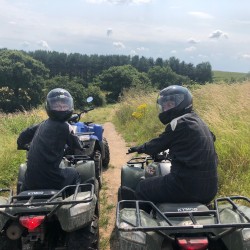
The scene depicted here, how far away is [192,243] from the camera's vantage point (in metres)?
2.68

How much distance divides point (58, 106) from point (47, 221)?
4.91ft

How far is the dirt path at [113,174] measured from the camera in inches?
190

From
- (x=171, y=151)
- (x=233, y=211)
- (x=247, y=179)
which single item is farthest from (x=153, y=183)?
(x=247, y=179)

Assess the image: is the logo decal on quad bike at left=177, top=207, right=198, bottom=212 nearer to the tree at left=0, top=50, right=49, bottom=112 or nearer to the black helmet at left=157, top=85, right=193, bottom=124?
the black helmet at left=157, top=85, right=193, bottom=124

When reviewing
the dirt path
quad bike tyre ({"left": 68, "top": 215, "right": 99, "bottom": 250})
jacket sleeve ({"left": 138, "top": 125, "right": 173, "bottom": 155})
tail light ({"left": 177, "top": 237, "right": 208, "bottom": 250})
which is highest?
jacket sleeve ({"left": 138, "top": 125, "right": 173, "bottom": 155})

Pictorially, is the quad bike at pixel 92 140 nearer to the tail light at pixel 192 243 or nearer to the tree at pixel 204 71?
the tail light at pixel 192 243

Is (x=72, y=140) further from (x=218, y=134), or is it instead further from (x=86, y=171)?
(x=218, y=134)

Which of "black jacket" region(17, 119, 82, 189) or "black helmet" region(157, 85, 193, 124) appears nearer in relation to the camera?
"black helmet" region(157, 85, 193, 124)

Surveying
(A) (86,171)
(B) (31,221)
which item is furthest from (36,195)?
(A) (86,171)

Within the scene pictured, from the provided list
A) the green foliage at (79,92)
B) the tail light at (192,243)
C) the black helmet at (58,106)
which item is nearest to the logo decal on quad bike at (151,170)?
the black helmet at (58,106)

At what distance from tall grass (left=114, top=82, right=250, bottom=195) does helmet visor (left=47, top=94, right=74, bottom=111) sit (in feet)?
9.04

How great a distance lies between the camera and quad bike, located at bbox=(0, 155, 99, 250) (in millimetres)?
3135

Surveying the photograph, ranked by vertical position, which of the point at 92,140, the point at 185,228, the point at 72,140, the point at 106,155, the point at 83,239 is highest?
the point at 72,140

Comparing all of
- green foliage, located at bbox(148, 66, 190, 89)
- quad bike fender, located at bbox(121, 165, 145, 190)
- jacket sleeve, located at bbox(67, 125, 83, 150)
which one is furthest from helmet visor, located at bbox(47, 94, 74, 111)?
green foliage, located at bbox(148, 66, 190, 89)
